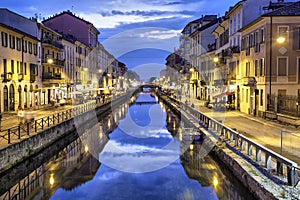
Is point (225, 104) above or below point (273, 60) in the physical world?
below

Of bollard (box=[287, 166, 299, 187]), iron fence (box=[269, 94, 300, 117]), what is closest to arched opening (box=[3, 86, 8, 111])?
iron fence (box=[269, 94, 300, 117])

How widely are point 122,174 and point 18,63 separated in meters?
24.1

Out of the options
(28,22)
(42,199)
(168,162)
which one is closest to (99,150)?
(168,162)

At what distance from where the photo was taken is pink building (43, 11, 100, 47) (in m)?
75.0

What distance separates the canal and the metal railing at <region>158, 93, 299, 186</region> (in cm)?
122

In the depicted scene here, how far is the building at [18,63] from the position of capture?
34.9m

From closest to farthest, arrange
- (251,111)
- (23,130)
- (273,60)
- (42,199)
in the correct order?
(42,199) < (23,130) < (273,60) < (251,111)

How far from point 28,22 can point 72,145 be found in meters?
22.5

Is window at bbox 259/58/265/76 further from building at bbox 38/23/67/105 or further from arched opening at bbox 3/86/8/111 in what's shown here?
building at bbox 38/23/67/105

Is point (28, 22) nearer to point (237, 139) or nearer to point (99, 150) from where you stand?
point (99, 150)

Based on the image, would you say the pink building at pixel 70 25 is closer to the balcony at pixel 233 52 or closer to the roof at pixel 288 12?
the balcony at pixel 233 52

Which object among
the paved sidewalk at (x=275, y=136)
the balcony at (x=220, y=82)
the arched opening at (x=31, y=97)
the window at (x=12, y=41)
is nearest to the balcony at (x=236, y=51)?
the balcony at (x=220, y=82)

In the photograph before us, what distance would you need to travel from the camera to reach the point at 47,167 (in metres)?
20.5

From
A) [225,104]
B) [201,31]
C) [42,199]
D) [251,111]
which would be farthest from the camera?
[201,31]
